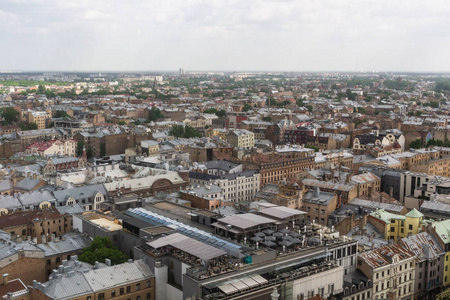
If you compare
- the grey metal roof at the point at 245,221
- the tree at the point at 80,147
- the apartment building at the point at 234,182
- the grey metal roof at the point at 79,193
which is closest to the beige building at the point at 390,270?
the grey metal roof at the point at 245,221

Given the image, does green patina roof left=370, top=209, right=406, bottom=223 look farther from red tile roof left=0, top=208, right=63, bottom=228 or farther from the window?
red tile roof left=0, top=208, right=63, bottom=228

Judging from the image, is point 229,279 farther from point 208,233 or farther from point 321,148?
point 321,148

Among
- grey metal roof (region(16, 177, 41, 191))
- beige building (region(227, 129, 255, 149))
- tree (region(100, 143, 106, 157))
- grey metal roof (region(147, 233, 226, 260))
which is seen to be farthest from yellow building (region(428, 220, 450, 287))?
tree (region(100, 143, 106, 157))

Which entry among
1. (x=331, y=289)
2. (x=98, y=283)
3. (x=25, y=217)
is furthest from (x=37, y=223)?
(x=331, y=289)

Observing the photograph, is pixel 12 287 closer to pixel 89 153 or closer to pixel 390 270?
pixel 390 270

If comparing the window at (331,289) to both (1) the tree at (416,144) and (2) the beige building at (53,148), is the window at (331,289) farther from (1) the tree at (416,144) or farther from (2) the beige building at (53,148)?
(1) the tree at (416,144)

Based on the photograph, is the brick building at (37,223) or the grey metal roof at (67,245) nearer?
the grey metal roof at (67,245)
